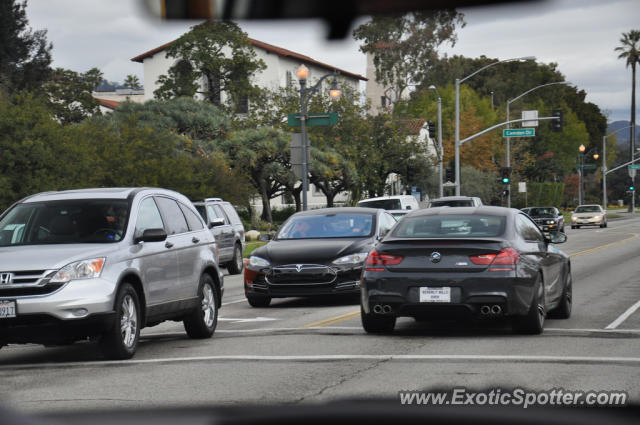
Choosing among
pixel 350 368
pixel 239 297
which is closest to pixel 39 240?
pixel 350 368

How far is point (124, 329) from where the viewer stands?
10430mm

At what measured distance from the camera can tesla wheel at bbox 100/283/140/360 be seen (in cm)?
1015

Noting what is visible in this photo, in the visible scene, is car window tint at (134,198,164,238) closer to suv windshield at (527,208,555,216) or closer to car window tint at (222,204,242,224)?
car window tint at (222,204,242,224)

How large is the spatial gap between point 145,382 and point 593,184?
12842 centimetres

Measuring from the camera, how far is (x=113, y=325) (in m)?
10.1

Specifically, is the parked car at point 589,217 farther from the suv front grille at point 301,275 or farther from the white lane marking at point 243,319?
the white lane marking at point 243,319

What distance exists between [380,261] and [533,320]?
1841 mm

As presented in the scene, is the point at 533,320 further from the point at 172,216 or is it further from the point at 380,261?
the point at 172,216

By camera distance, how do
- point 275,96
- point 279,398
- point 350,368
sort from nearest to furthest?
point 279,398, point 350,368, point 275,96

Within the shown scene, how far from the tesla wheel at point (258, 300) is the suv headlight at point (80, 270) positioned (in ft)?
20.0

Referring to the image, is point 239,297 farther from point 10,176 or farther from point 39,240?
point 10,176

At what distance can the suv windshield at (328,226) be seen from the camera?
17156 millimetres

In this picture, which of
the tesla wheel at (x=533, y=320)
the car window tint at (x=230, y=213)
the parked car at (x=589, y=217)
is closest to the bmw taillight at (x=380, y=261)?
the tesla wheel at (x=533, y=320)

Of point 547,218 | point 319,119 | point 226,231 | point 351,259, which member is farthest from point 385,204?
point 351,259
